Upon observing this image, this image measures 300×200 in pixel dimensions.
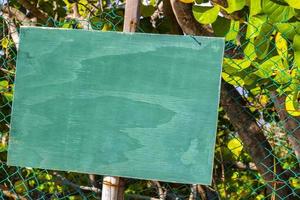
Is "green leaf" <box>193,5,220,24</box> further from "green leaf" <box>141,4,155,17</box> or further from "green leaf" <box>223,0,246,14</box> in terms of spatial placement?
"green leaf" <box>141,4,155,17</box>

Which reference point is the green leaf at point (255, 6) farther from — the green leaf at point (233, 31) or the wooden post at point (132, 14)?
the wooden post at point (132, 14)

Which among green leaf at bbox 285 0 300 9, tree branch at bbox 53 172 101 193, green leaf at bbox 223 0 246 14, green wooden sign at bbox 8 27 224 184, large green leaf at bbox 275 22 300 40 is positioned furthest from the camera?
tree branch at bbox 53 172 101 193

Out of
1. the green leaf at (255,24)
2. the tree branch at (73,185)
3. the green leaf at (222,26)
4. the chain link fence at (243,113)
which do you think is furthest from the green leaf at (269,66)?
the tree branch at (73,185)

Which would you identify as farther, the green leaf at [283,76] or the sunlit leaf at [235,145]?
the sunlit leaf at [235,145]

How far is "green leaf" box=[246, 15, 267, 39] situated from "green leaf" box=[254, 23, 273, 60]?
23mm

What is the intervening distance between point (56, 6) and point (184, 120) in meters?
2.21

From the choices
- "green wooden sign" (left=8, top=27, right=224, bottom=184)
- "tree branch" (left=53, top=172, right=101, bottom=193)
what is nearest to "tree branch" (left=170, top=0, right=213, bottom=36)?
"green wooden sign" (left=8, top=27, right=224, bottom=184)

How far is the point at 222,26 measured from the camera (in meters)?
2.81

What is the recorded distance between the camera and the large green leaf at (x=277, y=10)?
2516mm

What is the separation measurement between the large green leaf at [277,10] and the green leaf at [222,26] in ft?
0.96

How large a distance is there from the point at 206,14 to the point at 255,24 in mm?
229

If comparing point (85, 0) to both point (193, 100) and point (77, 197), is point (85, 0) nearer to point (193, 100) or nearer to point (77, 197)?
point (77, 197)

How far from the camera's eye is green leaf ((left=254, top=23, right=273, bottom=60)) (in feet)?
8.61

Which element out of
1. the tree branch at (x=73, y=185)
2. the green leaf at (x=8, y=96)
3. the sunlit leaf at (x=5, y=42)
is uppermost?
the sunlit leaf at (x=5, y=42)
